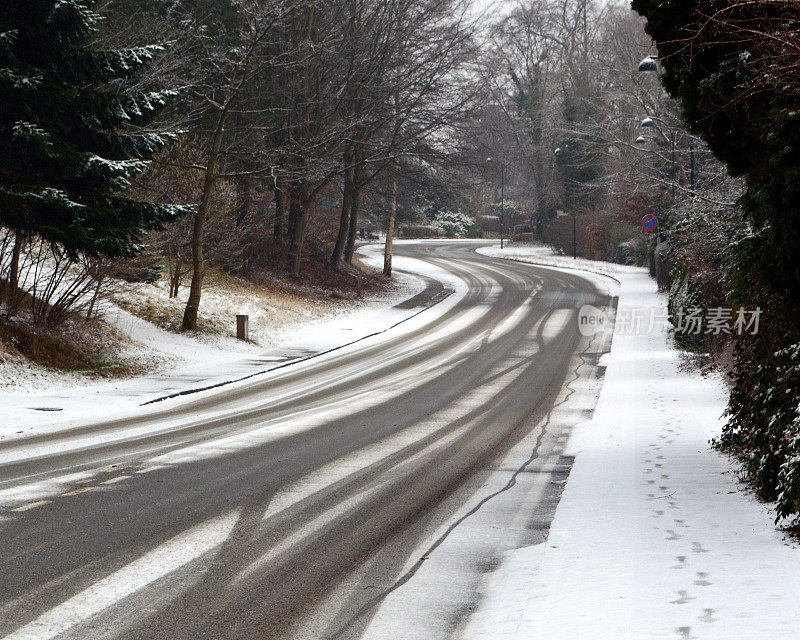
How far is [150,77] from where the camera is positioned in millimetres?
21672

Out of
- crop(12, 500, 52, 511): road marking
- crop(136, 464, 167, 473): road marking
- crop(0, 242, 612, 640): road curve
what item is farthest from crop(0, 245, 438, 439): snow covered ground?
crop(12, 500, 52, 511): road marking

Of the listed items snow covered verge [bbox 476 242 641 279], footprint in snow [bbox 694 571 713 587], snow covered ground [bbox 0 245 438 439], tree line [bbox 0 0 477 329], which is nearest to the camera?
footprint in snow [bbox 694 571 713 587]

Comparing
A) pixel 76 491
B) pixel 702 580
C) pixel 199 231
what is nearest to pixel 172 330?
pixel 199 231

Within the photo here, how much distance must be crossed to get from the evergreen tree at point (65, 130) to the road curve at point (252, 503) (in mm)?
4488

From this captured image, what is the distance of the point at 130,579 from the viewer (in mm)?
6020

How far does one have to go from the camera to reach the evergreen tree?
16.1 meters

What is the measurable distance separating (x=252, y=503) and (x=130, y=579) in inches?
91.1

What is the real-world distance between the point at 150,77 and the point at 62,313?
22.7ft

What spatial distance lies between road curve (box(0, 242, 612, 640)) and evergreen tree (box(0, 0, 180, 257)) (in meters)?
4.49

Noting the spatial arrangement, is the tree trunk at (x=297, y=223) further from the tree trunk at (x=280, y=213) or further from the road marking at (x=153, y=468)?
the road marking at (x=153, y=468)

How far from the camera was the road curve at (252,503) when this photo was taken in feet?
18.1

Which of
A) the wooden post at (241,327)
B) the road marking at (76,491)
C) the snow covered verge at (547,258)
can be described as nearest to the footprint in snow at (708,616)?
the road marking at (76,491)

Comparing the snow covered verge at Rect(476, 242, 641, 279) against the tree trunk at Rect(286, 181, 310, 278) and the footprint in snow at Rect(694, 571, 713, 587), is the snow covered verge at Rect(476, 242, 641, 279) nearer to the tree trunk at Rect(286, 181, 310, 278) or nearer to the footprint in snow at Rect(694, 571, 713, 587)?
the tree trunk at Rect(286, 181, 310, 278)

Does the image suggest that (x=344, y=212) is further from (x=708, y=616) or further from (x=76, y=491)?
(x=708, y=616)
